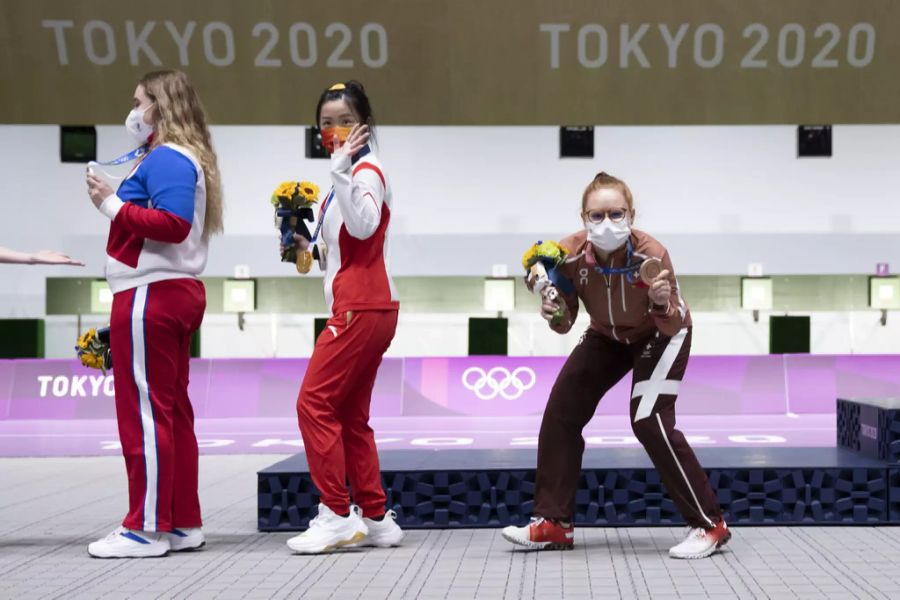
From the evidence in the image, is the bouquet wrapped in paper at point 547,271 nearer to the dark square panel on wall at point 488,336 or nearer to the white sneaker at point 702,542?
the white sneaker at point 702,542

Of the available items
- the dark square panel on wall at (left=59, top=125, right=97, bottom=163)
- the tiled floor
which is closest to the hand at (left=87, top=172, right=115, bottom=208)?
the tiled floor

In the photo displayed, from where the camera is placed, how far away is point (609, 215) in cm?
496

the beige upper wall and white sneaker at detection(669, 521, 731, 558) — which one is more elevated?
the beige upper wall

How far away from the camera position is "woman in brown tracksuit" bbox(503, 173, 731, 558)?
4.95 m

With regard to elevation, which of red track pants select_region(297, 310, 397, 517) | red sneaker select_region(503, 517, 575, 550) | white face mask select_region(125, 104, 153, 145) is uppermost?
white face mask select_region(125, 104, 153, 145)

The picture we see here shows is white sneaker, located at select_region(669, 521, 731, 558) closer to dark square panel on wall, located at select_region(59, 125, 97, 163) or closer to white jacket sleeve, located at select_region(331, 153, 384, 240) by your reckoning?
white jacket sleeve, located at select_region(331, 153, 384, 240)

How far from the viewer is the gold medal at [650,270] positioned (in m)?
4.80

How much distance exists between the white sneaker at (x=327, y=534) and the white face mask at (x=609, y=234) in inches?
60.7

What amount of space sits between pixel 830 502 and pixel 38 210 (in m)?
12.9

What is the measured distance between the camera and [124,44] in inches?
461

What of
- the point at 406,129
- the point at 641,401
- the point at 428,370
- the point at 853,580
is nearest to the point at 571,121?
the point at 428,370

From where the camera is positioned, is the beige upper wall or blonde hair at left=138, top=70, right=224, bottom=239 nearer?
blonde hair at left=138, top=70, right=224, bottom=239

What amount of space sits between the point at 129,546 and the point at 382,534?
3.45 feet

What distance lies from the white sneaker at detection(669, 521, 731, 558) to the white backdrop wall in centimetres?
1110
